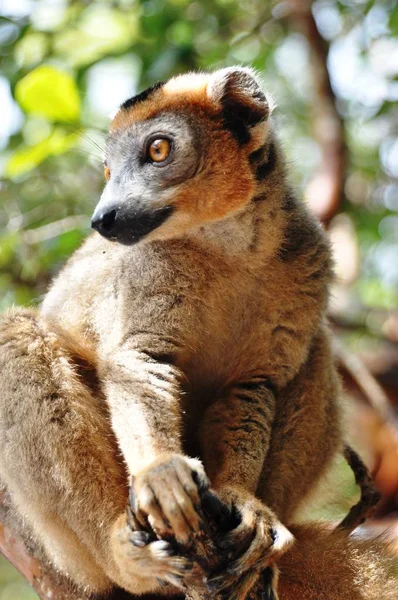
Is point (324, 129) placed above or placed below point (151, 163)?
below

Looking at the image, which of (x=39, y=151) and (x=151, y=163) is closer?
(x=151, y=163)

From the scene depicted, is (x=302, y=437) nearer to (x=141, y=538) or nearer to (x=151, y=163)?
(x=141, y=538)

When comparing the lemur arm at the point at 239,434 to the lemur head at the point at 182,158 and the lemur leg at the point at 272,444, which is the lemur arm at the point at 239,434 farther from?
the lemur head at the point at 182,158

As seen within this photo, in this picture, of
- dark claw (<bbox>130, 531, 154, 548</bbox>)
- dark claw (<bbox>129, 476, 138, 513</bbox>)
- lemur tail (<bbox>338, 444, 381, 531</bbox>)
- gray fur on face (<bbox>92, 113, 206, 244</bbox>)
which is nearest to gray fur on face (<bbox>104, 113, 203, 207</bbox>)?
gray fur on face (<bbox>92, 113, 206, 244</bbox>)

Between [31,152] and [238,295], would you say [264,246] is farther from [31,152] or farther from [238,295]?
[31,152]

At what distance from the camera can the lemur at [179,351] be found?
12.6ft

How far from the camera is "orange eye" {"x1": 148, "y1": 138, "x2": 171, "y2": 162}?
437 cm

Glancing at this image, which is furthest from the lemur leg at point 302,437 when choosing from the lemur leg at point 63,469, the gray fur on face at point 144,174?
the gray fur on face at point 144,174

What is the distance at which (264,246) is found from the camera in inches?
176

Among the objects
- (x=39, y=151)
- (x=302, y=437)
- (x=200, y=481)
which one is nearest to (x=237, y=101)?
(x=302, y=437)

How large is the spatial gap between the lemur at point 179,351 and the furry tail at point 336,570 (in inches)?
4.5

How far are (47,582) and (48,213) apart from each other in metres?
4.92

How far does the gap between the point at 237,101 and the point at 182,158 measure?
0.52m

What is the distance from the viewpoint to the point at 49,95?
6.24 m
